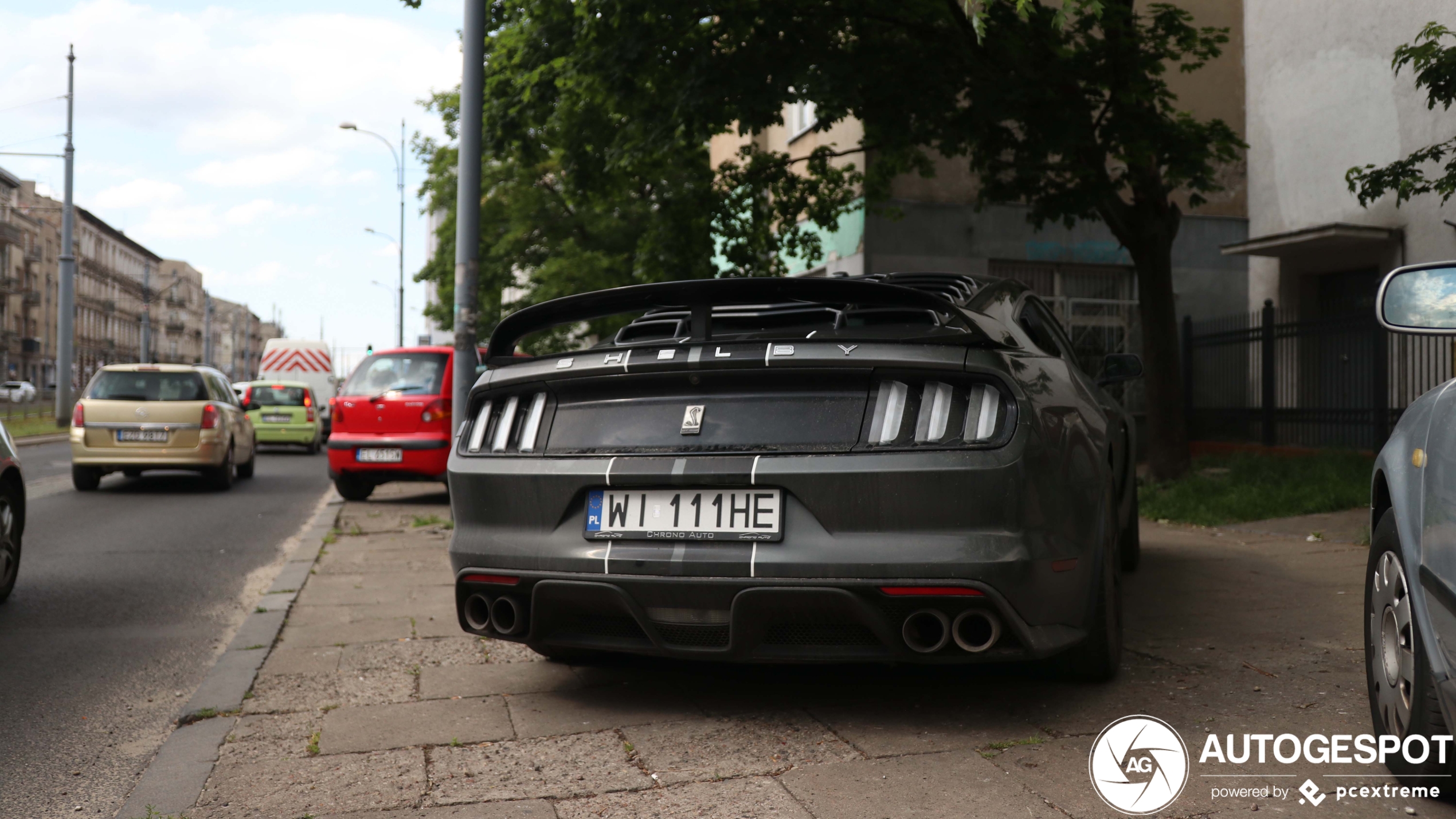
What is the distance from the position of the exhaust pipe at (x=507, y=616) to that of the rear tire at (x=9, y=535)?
397cm

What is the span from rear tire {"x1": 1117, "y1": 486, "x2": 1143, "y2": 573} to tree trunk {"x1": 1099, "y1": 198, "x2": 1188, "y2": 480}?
639 centimetres

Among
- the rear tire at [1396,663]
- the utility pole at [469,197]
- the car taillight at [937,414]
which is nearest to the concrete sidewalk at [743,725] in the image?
the rear tire at [1396,663]

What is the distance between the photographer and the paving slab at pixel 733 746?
11.4ft

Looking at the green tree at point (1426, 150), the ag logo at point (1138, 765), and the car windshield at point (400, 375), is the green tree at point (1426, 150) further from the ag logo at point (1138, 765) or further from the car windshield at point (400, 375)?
the car windshield at point (400, 375)

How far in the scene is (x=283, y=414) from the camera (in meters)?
25.9

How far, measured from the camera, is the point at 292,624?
6059mm

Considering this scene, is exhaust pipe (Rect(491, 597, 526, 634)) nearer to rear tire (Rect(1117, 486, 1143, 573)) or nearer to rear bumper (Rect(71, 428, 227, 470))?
rear tire (Rect(1117, 486, 1143, 573))

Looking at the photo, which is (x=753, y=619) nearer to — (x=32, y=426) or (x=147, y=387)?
(x=147, y=387)

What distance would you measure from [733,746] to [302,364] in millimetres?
36204

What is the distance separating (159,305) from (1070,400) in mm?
148476

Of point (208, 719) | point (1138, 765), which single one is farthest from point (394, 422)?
point (1138, 765)

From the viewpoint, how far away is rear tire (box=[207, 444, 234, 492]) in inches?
614

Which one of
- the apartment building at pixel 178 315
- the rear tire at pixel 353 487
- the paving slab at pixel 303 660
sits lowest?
the paving slab at pixel 303 660

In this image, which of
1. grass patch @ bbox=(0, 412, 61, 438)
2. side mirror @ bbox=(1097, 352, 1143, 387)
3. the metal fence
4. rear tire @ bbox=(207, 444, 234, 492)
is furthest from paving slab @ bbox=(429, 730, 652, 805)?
grass patch @ bbox=(0, 412, 61, 438)
